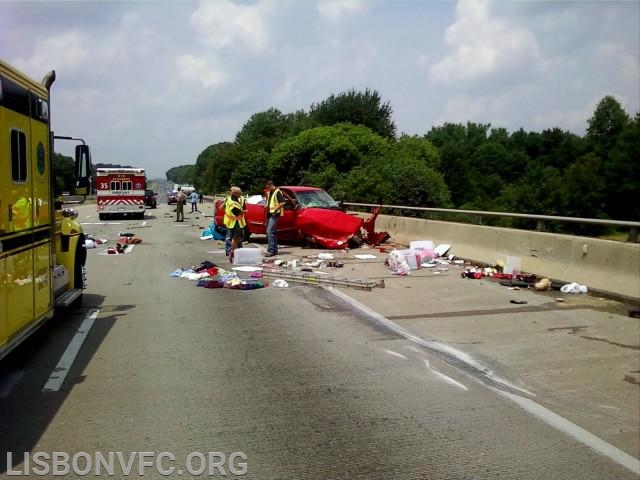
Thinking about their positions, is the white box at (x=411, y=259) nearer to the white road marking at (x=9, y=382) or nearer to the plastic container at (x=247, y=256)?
the plastic container at (x=247, y=256)

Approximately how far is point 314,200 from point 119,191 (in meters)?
21.6

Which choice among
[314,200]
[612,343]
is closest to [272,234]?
[314,200]

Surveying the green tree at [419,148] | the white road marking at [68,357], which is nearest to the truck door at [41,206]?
the white road marking at [68,357]

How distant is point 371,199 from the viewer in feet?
103

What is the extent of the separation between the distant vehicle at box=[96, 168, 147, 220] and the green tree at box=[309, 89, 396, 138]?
35.2 m

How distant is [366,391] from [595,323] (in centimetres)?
413

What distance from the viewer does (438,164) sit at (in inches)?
2452

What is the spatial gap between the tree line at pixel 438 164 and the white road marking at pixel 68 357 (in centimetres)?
2250

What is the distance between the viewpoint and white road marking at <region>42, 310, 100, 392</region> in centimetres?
597

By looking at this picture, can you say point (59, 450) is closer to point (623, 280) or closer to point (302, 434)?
point (302, 434)

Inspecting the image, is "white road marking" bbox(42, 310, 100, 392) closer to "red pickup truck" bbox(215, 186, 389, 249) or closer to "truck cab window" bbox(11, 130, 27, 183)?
"truck cab window" bbox(11, 130, 27, 183)

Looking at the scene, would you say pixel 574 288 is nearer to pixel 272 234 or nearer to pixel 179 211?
pixel 272 234

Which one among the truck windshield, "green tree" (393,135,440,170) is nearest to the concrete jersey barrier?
the truck windshield

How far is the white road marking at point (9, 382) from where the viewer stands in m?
5.76
